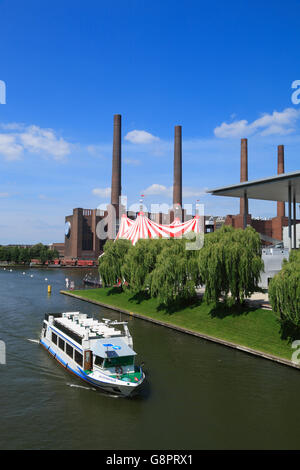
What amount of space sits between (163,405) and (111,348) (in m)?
3.89

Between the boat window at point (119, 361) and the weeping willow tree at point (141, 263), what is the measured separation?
877 inches

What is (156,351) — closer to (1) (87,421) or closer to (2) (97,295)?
(1) (87,421)

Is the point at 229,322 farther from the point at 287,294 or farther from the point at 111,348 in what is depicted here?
the point at 111,348

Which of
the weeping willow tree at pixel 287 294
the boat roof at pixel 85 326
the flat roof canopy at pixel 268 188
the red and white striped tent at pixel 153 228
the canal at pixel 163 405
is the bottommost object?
the canal at pixel 163 405

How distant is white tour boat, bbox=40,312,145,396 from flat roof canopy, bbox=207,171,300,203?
→ 2554 centimetres

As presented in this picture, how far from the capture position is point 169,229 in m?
53.6

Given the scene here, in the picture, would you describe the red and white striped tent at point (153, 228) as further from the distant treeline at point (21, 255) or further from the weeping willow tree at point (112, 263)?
the distant treeline at point (21, 255)

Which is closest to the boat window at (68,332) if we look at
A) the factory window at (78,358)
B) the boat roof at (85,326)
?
the boat roof at (85,326)

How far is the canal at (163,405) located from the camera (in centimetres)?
1463

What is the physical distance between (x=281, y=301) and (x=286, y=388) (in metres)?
5.87

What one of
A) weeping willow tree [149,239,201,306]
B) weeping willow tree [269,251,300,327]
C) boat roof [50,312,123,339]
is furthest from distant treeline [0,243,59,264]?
weeping willow tree [269,251,300,327]

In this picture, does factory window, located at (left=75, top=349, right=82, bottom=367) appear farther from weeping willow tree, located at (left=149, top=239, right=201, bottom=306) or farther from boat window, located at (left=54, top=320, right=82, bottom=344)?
weeping willow tree, located at (left=149, top=239, right=201, bottom=306)
